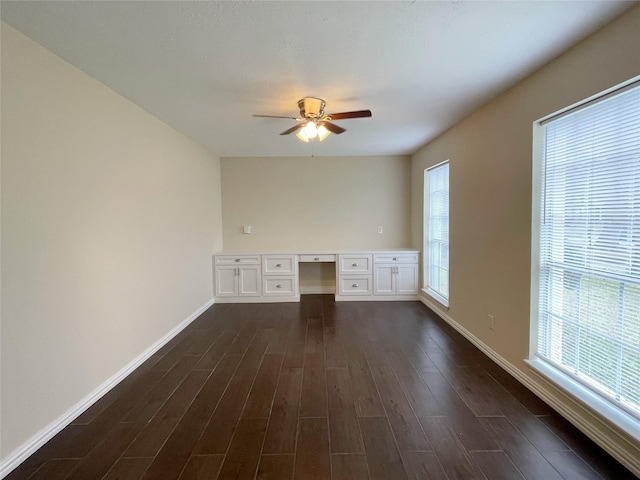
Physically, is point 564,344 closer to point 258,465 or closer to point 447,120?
point 258,465

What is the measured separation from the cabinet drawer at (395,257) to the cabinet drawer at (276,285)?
1.46 metres

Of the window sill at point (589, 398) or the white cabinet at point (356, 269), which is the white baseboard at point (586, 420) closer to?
the window sill at point (589, 398)

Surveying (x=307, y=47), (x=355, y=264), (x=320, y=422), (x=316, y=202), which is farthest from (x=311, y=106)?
(x=355, y=264)

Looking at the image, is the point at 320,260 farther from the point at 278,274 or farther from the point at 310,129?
the point at 310,129

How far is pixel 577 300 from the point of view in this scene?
1.96 meters

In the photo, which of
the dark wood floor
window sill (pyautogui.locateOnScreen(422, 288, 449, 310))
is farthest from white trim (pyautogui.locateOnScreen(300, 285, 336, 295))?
the dark wood floor

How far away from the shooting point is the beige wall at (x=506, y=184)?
1687 mm

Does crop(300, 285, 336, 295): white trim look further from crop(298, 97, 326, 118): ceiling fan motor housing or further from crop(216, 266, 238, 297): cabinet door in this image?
crop(298, 97, 326, 118): ceiling fan motor housing

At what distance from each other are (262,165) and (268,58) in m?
3.20

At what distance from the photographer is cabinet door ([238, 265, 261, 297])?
4.64 m

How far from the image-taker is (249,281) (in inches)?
184

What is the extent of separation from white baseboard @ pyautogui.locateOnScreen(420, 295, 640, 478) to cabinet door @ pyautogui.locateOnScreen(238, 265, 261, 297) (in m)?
3.40

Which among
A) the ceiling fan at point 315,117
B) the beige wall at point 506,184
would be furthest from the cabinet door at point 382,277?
the ceiling fan at point 315,117

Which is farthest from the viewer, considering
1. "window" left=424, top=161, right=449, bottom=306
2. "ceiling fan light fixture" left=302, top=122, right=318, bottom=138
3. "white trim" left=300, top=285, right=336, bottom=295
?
"white trim" left=300, top=285, right=336, bottom=295
